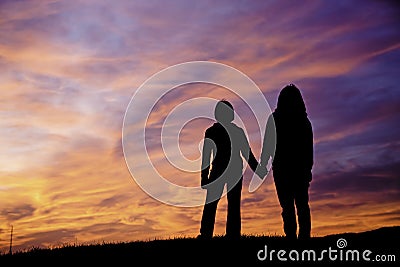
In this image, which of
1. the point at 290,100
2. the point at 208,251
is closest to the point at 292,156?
the point at 290,100

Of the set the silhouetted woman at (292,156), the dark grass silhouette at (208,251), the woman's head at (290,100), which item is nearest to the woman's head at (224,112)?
the silhouetted woman at (292,156)

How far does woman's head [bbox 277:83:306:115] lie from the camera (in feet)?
47.4

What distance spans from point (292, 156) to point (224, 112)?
9.43 ft

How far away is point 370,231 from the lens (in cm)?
→ 1605

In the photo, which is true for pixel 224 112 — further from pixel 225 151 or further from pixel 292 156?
pixel 292 156

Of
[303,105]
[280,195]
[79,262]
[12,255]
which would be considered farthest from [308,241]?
[12,255]

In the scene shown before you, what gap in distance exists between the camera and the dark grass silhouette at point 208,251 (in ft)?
41.4

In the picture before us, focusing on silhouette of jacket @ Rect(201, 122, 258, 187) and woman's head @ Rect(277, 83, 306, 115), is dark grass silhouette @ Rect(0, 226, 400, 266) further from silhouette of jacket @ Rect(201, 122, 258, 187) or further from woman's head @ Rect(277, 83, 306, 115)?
woman's head @ Rect(277, 83, 306, 115)

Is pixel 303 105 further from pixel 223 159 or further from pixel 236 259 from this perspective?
pixel 236 259

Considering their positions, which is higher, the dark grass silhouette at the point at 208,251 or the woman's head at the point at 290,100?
the woman's head at the point at 290,100

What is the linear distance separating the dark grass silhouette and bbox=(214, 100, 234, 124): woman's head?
140 inches

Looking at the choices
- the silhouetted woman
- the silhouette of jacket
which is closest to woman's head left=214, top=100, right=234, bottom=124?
the silhouette of jacket

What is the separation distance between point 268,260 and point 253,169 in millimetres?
4309

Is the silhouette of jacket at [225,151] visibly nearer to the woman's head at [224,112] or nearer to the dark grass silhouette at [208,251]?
the woman's head at [224,112]
